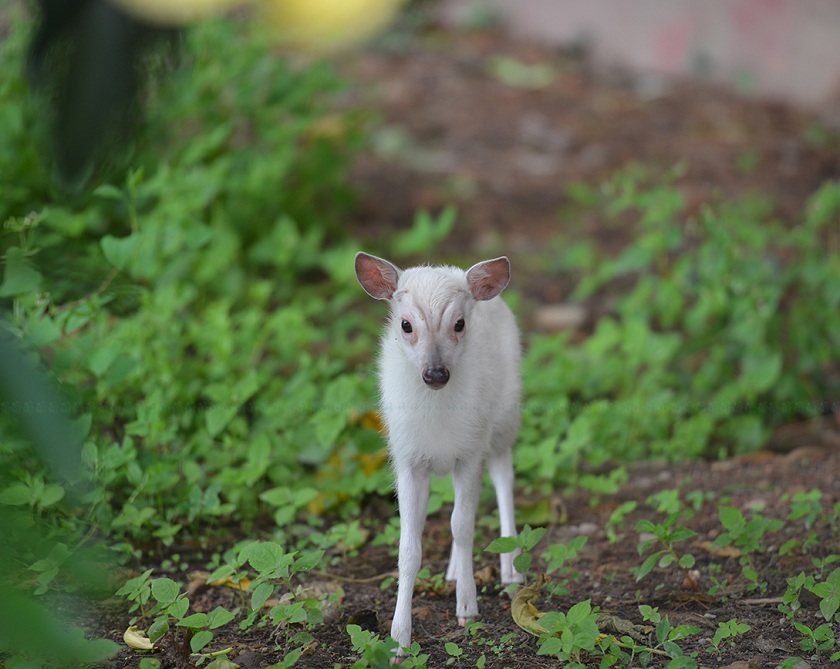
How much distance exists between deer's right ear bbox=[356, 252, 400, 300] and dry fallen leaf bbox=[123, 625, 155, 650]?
1.31m

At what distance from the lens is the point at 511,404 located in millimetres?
3754

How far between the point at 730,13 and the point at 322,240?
4.68 m

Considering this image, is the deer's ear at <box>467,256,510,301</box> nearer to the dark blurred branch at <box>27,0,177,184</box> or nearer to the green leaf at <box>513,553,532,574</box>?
the green leaf at <box>513,553,532,574</box>

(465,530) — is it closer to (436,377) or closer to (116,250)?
(436,377)

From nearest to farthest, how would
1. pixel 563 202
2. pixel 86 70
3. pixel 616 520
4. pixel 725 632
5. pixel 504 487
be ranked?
1. pixel 86 70
2. pixel 725 632
3. pixel 504 487
4. pixel 616 520
5. pixel 563 202

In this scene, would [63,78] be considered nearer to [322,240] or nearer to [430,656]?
[430,656]

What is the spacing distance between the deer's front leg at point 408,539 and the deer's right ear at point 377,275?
617 mm

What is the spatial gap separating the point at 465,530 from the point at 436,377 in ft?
1.91

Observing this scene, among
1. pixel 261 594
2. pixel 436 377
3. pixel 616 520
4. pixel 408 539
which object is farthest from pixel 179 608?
pixel 616 520

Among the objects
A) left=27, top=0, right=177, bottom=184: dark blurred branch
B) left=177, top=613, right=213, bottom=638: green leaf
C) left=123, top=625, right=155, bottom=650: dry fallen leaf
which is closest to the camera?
left=27, top=0, right=177, bottom=184: dark blurred branch

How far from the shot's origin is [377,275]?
3438 mm

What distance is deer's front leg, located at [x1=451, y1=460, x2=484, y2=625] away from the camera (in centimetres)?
331

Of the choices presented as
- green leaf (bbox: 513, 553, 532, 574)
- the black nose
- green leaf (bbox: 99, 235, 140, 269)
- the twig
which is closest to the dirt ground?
the twig

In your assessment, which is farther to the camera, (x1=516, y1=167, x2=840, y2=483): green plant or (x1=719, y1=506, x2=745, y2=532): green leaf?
(x1=516, y1=167, x2=840, y2=483): green plant
